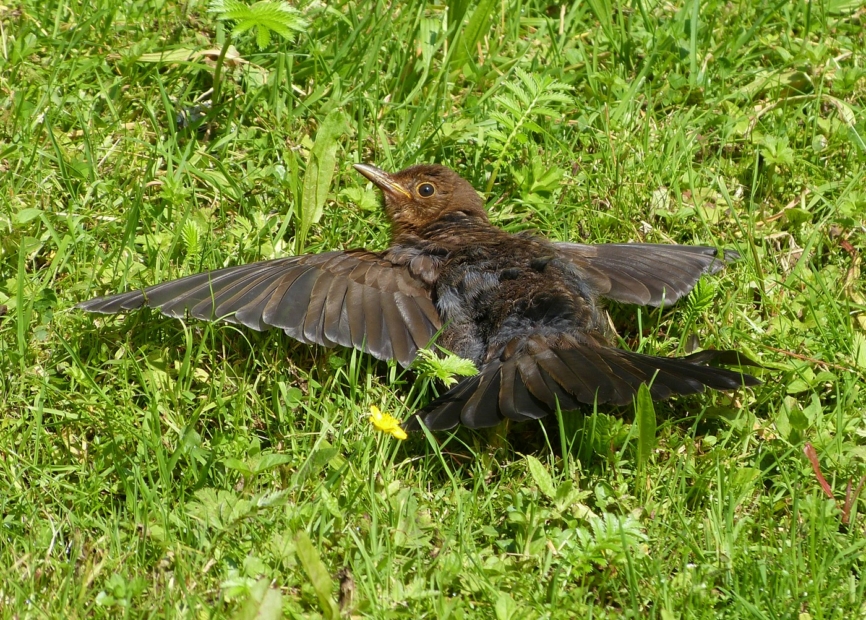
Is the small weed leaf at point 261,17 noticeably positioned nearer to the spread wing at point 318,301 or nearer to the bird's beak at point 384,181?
the bird's beak at point 384,181

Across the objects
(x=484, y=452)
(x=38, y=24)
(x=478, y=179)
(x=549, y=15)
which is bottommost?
(x=484, y=452)

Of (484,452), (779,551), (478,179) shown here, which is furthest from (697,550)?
(478,179)

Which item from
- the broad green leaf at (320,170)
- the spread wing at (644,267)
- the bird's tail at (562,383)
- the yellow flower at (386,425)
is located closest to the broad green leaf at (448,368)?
the bird's tail at (562,383)

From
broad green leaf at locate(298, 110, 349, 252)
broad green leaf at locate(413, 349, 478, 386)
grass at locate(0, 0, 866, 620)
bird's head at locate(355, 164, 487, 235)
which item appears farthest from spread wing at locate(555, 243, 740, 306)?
broad green leaf at locate(298, 110, 349, 252)

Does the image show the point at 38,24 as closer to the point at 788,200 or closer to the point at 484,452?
the point at 484,452

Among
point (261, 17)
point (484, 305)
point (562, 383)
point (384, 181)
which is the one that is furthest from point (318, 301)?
point (261, 17)

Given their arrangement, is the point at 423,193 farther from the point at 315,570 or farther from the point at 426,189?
the point at 315,570

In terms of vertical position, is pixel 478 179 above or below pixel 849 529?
above
